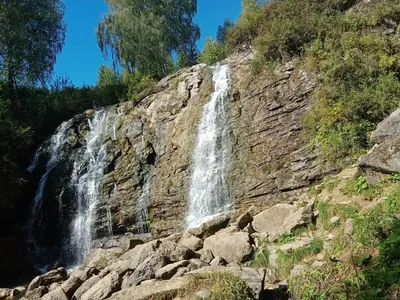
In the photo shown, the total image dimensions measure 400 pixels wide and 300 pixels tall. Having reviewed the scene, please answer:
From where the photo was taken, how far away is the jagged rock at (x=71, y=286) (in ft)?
28.8

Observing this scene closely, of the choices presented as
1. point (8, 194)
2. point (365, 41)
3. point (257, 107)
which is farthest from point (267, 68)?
point (8, 194)

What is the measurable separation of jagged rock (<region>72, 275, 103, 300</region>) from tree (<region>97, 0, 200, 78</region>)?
19.1 metres

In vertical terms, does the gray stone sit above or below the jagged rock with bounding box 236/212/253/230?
below

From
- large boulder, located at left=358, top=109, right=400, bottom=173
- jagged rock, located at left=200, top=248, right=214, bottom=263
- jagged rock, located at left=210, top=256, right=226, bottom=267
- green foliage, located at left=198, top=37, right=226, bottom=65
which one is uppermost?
green foliage, located at left=198, top=37, right=226, bottom=65

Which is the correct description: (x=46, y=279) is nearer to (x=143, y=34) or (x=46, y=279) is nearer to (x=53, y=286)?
(x=53, y=286)

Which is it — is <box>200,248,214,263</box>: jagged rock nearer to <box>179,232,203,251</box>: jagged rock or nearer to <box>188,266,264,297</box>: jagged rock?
<box>179,232,203,251</box>: jagged rock

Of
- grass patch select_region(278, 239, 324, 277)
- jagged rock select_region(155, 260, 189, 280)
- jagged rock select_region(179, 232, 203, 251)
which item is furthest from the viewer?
jagged rock select_region(179, 232, 203, 251)

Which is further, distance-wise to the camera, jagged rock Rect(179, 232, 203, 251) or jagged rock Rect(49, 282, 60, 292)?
jagged rock Rect(49, 282, 60, 292)

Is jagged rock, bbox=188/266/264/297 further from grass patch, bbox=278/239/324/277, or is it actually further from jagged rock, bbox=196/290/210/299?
grass patch, bbox=278/239/324/277

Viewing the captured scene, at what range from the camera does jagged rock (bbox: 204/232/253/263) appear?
7949mm

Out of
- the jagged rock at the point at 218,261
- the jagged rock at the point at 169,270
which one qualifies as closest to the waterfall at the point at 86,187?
the jagged rock at the point at 218,261

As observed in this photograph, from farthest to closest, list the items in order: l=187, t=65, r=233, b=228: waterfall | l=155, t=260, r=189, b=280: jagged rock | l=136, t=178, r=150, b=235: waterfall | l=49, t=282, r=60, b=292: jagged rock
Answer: l=136, t=178, r=150, b=235: waterfall < l=187, t=65, r=233, b=228: waterfall < l=49, t=282, r=60, b=292: jagged rock < l=155, t=260, r=189, b=280: jagged rock

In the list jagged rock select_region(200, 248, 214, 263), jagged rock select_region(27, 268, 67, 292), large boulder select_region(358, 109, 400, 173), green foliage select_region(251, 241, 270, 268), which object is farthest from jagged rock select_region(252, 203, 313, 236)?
jagged rock select_region(27, 268, 67, 292)

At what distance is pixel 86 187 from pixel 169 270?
1026cm
